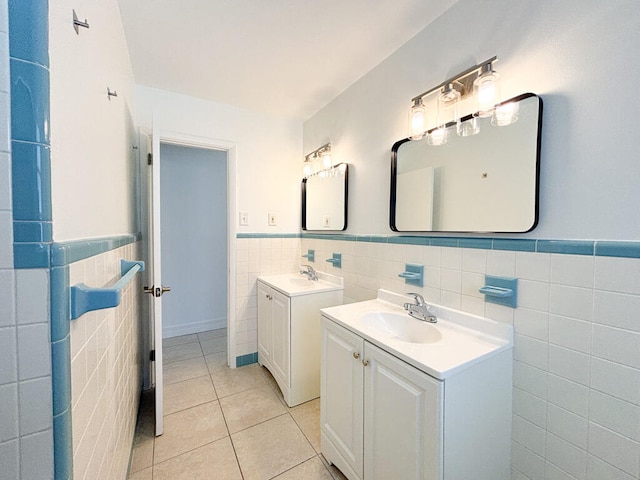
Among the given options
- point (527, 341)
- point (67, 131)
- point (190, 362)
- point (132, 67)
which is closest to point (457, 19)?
point (527, 341)

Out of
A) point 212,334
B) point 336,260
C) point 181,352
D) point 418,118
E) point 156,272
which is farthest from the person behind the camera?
point 212,334

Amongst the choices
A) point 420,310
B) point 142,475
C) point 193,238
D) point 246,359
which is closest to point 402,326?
point 420,310

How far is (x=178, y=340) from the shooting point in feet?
9.53

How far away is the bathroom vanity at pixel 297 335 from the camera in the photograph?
185cm

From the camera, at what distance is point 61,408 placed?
0.53m

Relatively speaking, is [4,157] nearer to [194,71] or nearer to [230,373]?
[194,71]

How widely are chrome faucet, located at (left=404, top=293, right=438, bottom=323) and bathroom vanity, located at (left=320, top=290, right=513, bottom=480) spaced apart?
36 mm

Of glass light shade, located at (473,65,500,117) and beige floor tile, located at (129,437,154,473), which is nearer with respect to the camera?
glass light shade, located at (473,65,500,117)

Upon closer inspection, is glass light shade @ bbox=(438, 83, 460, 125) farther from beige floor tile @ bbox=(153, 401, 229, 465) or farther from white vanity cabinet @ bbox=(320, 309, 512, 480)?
beige floor tile @ bbox=(153, 401, 229, 465)

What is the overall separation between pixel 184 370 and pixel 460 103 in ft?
9.25

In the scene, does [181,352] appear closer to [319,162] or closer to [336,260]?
[336,260]

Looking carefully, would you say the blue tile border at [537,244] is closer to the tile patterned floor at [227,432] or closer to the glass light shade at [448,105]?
the glass light shade at [448,105]

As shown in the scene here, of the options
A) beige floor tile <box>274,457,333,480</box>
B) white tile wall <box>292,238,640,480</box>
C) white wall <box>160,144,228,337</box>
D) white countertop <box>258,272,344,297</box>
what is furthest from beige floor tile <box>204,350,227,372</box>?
white tile wall <box>292,238,640,480</box>

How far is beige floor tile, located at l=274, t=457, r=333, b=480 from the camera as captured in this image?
1.32 metres
